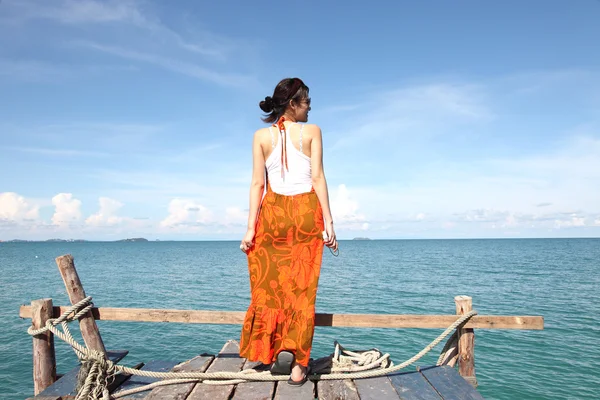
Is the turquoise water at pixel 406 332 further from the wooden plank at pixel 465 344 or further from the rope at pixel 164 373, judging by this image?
the rope at pixel 164 373

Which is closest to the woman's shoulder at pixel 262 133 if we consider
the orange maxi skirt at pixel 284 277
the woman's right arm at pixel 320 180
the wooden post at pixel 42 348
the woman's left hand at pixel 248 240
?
the woman's right arm at pixel 320 180

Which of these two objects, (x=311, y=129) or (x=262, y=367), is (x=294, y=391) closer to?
(x=262, y=367)

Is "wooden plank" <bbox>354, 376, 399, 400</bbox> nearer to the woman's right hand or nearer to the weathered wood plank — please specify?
the weathered wood plank

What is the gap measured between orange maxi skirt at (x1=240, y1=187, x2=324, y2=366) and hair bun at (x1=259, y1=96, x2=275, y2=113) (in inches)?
42.3

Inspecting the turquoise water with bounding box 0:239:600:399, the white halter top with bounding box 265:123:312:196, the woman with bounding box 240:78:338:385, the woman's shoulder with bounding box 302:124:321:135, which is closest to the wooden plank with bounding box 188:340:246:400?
the woman with bounding box 240:78:338:385

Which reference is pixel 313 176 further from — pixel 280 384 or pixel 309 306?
pixel 280 384

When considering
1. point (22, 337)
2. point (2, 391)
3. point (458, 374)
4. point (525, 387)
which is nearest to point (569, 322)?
point (525, 387)

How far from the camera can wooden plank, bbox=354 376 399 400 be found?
151 inches

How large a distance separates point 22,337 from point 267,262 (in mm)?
18150

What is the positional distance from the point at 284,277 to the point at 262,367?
1.28 metres

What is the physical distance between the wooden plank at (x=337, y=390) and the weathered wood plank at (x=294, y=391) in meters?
0.09

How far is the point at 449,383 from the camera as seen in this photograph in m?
4.15

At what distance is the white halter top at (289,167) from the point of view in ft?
13.6

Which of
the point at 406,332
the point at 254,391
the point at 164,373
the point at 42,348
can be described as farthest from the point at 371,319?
the point at 406,332
